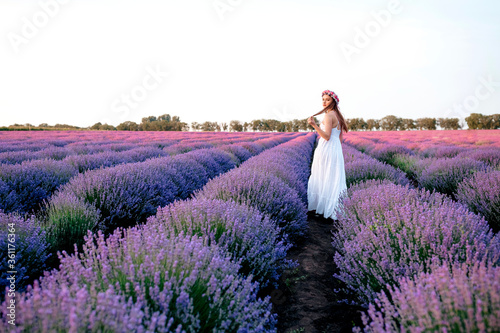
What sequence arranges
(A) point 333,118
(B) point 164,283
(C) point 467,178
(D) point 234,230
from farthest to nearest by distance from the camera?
(C) point 467,178
(A) point 333,118
(D) point 234,230
(B) point 164,283

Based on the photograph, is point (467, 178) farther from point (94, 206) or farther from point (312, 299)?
point (94, 206)

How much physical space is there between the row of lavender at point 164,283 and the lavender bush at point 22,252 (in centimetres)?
62

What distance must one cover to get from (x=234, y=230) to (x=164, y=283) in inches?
31.5

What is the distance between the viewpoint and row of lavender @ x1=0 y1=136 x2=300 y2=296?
196 cm

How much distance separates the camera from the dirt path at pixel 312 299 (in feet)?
6.30

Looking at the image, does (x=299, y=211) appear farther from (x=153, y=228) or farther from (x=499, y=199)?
(x=499, y=199)

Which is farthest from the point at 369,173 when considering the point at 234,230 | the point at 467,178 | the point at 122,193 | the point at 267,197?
the point at 122,193

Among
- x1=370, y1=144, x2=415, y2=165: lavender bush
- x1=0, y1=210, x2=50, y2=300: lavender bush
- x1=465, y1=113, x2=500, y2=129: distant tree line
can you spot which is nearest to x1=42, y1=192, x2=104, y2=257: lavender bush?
x1=0, y1=210, x2=50, y2=300: lavender bush

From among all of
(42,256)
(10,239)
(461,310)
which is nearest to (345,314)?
(461,310)

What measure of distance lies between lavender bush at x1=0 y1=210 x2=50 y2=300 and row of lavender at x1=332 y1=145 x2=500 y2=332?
208 cm

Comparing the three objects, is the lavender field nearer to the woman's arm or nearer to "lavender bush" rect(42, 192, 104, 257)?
"lavender bush" rect(42, 192, 104, 257)

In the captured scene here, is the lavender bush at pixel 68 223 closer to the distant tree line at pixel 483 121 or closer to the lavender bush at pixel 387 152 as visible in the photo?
the lavender bush at pixel 387 152

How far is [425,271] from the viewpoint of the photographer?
170 centimetres

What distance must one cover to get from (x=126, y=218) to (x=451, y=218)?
3295 mm
